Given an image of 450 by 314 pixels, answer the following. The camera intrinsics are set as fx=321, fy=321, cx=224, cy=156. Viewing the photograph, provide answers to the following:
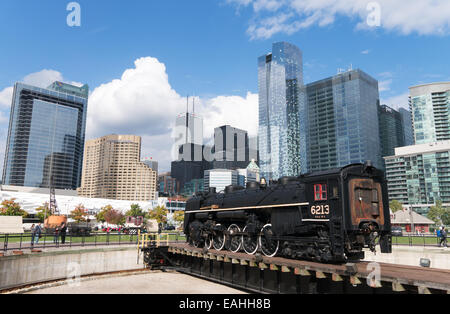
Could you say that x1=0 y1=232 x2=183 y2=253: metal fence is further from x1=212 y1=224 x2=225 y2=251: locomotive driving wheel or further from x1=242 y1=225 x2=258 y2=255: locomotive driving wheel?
x1=242 y1=225 x2=258 y2=255: locomotive driving wheel

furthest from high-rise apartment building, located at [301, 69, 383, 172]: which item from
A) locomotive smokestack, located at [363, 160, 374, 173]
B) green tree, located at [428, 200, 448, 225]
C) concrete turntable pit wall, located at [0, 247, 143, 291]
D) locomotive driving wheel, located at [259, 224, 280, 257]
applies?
locomotive smokestack, located at [363, 160, 374, 173]

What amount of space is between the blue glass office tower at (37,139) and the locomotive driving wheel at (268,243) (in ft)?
603

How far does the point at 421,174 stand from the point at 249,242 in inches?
5489

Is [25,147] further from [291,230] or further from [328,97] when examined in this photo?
[291,230]

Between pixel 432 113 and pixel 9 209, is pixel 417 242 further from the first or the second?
pixel 432 113

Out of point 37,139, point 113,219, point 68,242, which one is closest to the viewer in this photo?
point 68,242

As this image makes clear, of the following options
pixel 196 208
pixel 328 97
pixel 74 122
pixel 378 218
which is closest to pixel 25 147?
pixel 74 122

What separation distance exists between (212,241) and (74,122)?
19785cm

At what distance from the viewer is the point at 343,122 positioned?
165m

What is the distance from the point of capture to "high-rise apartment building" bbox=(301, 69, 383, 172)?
523 ft

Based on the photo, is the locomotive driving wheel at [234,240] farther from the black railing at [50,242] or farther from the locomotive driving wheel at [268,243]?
the black railing at [50,242]

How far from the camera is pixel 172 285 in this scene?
20.4m

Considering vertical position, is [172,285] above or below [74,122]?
below

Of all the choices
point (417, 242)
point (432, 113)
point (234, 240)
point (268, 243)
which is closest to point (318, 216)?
point (268, 243)
